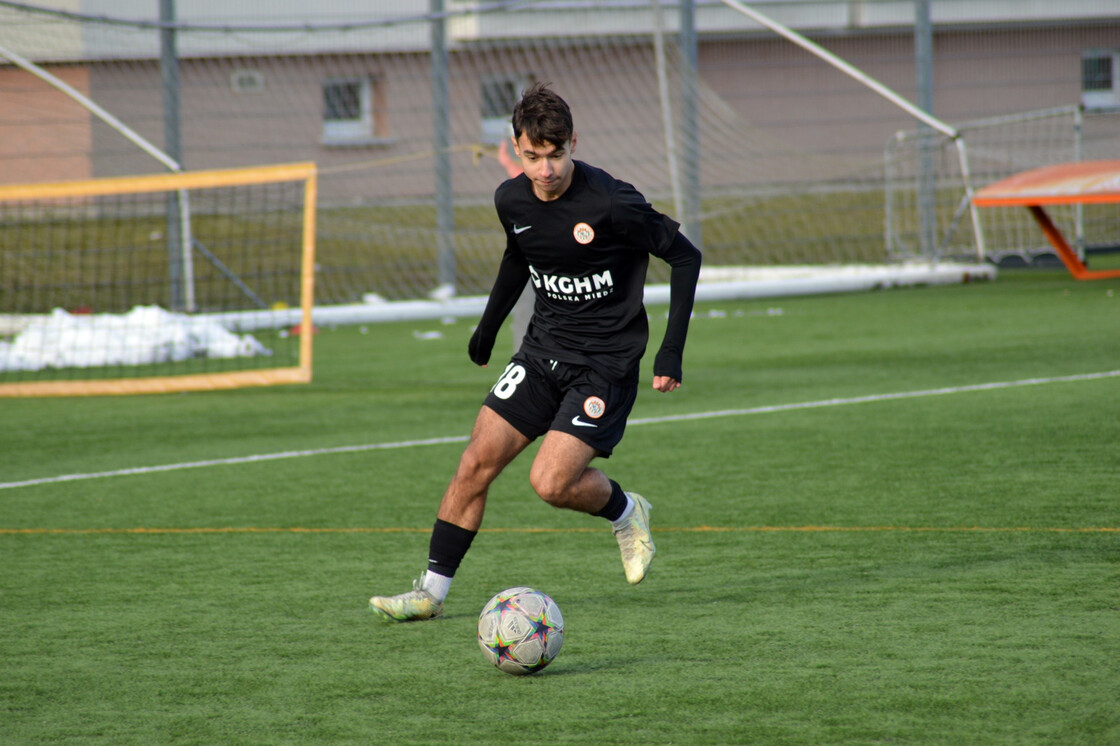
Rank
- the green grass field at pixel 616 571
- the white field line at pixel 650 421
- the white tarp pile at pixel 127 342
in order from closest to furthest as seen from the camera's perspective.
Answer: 1. the green grass field at pixel 616 571
2. the white field line at pixel 650 421
3. the white tarp pile at pixel 127 342

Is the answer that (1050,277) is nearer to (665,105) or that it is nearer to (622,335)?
(665,105)

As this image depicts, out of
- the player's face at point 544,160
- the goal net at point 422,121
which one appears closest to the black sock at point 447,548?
the player's face at point 544,160

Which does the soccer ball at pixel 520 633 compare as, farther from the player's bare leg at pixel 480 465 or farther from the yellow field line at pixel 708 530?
the yellow field line at pixel 708 530

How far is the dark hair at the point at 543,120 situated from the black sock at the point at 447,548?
4.07ft

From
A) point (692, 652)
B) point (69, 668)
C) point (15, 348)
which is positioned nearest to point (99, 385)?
point (15, 348)

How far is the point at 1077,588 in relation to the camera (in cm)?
452

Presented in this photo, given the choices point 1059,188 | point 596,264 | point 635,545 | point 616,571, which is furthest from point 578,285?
point 1059,188

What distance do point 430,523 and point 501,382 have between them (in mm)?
1476

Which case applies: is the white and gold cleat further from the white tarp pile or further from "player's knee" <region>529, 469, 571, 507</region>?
the white tarp pile

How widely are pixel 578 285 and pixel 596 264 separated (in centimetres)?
10

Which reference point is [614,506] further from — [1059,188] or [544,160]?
[1059,188]

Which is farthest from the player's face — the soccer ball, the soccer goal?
the soccer goal

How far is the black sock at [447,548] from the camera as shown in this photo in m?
4.53

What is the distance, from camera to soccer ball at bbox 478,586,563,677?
12.5ft
